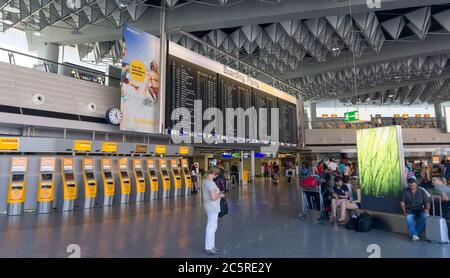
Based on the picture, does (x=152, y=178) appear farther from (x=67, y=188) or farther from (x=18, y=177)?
(x=18, y=177)

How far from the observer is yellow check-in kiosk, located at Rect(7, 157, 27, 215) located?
7.39 m

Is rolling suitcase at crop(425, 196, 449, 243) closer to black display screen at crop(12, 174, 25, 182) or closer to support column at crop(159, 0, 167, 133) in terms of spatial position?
support column at crop(159, 0, 167, 133)

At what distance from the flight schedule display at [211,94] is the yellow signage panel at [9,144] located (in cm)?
404

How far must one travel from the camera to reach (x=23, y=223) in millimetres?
6309

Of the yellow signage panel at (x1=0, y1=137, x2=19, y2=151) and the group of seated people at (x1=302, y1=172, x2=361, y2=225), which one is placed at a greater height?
the yellow signage panel at (x1=0, y1=137, x2=19, y2=151)

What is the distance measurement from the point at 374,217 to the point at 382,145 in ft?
4.80

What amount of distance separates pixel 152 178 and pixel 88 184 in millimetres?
A: 2403

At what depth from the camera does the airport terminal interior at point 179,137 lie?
190 inches

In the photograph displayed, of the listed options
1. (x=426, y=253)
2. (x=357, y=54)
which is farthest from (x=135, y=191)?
(x=357, y=54)

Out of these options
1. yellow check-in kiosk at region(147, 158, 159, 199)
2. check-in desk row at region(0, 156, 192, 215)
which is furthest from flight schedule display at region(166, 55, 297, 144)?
check-in desk row at region(0, 156, 192, 215)

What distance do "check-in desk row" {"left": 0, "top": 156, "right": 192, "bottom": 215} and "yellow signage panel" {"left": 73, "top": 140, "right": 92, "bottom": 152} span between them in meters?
0.31

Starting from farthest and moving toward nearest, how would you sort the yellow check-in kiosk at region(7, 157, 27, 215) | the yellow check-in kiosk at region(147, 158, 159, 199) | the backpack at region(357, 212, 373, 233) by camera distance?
the yellow check-in kiosk at region(147, 158, 159, 199) < the yellow check-in kiosk at region(7, 157, 27, 215) < the backpack at region(357, 212, 373, 233)

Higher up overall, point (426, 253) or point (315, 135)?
point (315, 135)
